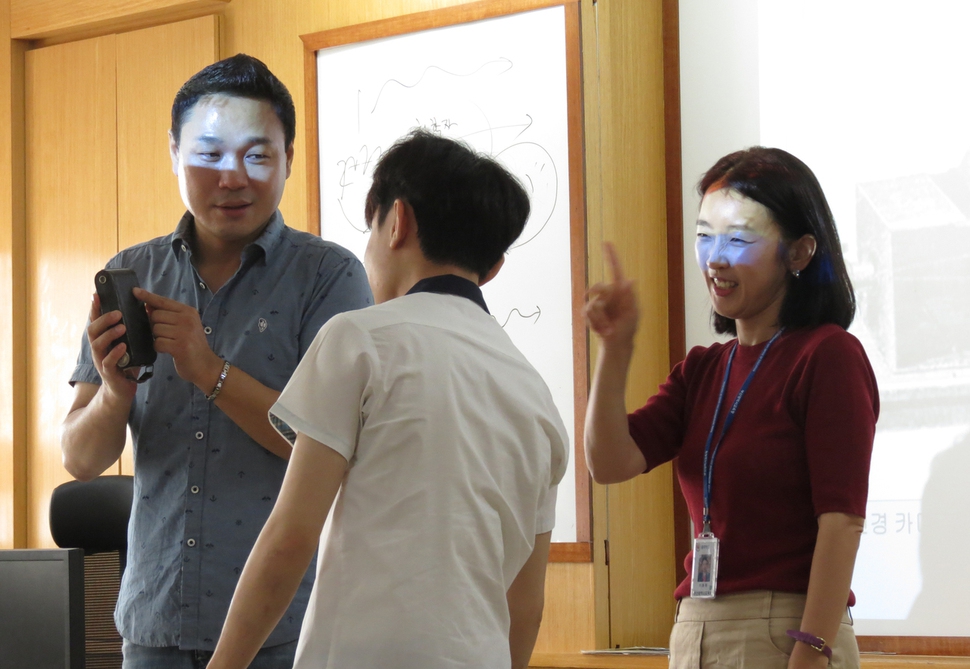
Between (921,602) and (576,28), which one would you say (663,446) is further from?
(576,28)

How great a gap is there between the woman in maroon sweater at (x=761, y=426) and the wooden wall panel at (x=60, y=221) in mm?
2254

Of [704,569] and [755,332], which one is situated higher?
[755,332]

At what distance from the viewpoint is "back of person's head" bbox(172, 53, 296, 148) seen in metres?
1.52

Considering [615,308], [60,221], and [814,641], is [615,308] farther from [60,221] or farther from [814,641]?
[60,221]

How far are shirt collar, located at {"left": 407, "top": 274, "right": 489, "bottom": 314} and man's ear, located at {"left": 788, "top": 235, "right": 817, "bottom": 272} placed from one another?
1.66 feet

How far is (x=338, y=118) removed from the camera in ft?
9.62

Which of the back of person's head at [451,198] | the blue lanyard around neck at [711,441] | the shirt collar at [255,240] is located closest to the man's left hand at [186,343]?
the shirt collar at [255,240]

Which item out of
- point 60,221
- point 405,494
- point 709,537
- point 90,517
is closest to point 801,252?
point 709,537

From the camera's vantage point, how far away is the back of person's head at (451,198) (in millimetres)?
1135

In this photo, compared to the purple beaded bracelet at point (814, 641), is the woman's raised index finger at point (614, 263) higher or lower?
higher

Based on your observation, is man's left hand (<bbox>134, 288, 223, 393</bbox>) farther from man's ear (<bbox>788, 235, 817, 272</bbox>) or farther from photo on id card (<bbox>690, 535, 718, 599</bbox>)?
man's ear (<bbox>788, 235, 817, 272</bbox>)

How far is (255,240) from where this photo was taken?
1446 mm

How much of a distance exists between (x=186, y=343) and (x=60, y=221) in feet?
7.59

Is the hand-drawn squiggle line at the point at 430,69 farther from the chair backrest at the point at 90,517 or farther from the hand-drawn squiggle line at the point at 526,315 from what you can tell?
the chair backrest at the point at 90,517
